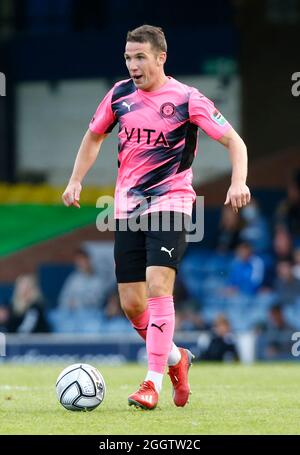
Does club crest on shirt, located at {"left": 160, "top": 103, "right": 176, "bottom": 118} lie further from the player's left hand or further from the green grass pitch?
the green grass pitch

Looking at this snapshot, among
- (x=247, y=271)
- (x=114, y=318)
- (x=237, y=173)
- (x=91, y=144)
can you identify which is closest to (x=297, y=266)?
(x=247, y=271)

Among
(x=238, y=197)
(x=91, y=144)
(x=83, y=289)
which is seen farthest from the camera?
(x=83, y=289)

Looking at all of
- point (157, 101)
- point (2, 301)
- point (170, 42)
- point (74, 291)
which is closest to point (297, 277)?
point (74, 291)

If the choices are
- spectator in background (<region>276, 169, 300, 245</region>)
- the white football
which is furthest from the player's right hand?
spectator in background (<region>276, 169, 300, 245</region>)

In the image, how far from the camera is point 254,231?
19422 mm

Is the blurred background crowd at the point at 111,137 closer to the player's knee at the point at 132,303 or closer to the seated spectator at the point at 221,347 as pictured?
the seated spectator at the point at 221,347

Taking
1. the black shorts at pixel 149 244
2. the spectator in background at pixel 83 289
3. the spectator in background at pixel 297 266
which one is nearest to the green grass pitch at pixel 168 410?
the black shorts at pixel 149 244

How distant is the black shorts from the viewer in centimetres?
751

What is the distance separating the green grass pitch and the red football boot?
47 mm

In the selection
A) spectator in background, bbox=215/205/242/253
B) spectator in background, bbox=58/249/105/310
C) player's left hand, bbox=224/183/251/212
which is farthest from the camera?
spectator in background, bbox=215/205/242/253

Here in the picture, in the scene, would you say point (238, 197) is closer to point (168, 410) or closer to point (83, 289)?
point (168, 410)

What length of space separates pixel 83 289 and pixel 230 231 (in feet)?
8.09

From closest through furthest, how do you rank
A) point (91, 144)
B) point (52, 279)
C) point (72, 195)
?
point (72, 195), point (91, 144), point (52, 279)

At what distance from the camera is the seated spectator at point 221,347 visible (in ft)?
50.3
